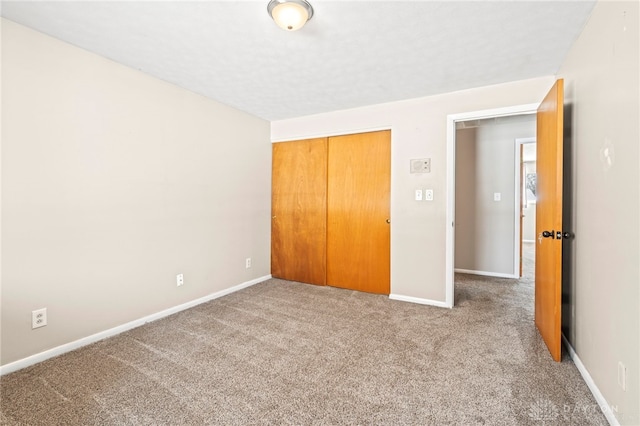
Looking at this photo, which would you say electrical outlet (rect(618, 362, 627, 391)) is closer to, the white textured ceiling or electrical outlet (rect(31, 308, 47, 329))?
the white textured ceiling

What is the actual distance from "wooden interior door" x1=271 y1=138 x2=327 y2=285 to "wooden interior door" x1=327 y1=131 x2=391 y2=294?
13cm

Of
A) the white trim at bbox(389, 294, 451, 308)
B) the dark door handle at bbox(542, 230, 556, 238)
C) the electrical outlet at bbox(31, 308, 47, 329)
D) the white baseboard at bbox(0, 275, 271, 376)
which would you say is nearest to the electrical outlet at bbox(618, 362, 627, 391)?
the dark door handle at bbox(542, 230, 556, 238)

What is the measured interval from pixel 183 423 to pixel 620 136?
2.52m

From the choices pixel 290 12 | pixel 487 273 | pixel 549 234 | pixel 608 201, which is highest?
pixel 290 12

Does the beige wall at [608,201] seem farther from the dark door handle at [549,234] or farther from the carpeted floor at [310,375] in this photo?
the carpeted floor at [310,375]

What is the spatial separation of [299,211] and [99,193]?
2240mm

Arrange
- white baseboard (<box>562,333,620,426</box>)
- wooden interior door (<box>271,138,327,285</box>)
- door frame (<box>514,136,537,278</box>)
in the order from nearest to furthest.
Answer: white baseboard (<box>562,333,620,426</box>) < wooden interior door (<box>271,138,327,285</box>) < door frame (<box>514,136,537,278</box>)

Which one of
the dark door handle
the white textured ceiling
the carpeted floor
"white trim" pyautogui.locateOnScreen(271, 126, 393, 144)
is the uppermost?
the white textured ceiling

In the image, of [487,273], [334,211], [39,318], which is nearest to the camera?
[39,318]

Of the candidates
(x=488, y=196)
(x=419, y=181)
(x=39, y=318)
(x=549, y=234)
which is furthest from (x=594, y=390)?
(x=39, y=318)

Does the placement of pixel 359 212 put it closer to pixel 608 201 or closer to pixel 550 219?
pixel 550 219

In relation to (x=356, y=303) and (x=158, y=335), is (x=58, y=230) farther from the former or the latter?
(x=356, y=303)

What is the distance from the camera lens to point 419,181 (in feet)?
10.5

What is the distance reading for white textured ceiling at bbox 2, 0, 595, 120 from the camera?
1.75 meters
